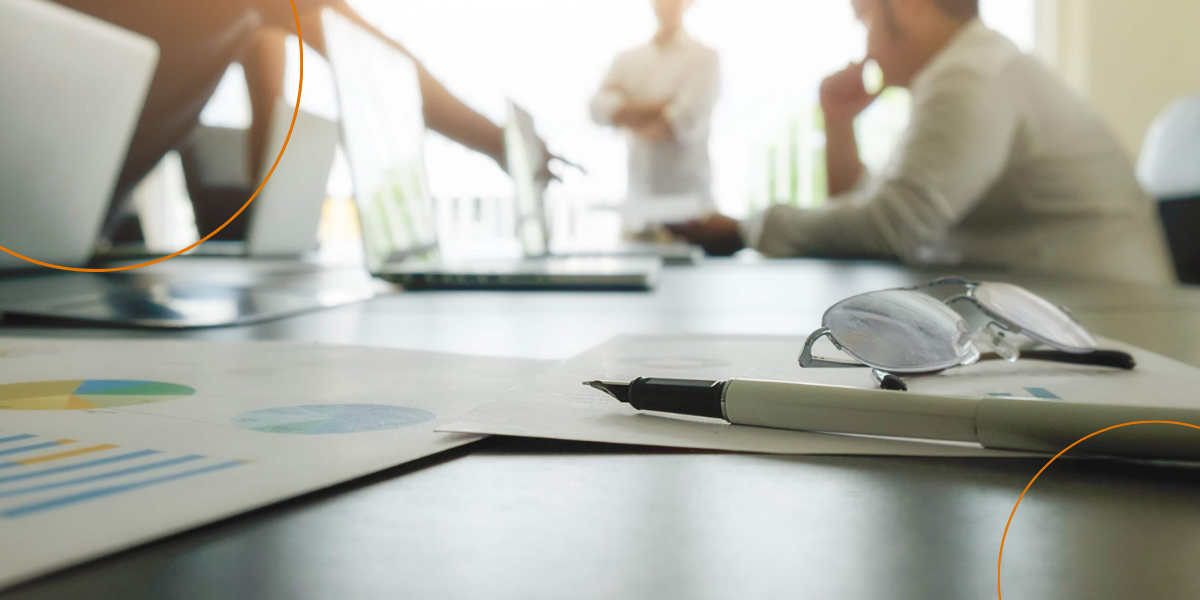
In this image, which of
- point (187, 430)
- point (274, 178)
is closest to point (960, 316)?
point (187, 430)

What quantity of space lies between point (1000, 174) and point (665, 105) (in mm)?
1378

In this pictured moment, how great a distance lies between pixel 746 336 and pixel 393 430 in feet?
0.85

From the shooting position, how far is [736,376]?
11.4 inches

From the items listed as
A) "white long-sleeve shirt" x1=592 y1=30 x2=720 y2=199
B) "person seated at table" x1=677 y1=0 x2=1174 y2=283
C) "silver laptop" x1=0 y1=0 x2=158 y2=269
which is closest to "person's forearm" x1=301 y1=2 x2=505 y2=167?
"silver laptop" x1=0 y1=0 x2=158 y2=269

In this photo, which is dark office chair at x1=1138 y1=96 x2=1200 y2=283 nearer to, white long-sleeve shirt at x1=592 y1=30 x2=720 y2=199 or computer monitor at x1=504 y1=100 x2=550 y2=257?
white long-sleeve shirt at x1=592 y1=30 x2=720 y2=199

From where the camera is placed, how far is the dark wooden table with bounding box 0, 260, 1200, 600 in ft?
0.38

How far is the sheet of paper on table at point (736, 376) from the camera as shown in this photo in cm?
19

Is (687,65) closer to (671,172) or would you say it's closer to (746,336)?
(671,172)

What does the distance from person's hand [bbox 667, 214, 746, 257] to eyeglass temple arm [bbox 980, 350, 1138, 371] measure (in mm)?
1403

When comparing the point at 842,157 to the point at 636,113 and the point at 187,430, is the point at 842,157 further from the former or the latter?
the point at 187,430

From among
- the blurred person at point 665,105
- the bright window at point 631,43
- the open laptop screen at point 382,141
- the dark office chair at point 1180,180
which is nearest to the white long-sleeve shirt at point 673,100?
the blurred person at point 665,105

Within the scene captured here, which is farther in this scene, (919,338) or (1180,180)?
(1180,180)

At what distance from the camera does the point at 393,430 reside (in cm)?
21

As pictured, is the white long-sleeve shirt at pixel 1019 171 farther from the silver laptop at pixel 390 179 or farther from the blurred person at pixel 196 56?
the blurred person at pixel 196 56
